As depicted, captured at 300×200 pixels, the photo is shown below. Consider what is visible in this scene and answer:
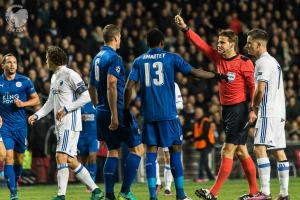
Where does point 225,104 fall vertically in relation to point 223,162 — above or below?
above

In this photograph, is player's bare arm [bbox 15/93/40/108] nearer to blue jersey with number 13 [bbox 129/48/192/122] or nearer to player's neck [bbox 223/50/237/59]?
blue jersey with number 13 [bbox 129/48/192/122]

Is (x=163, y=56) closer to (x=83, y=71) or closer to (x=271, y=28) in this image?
(x=83, y=71)

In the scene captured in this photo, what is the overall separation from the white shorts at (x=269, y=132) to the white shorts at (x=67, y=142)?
100 inches

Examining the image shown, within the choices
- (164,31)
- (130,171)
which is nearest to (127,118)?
(130,171)

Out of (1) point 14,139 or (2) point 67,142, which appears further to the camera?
(1) point 14,139

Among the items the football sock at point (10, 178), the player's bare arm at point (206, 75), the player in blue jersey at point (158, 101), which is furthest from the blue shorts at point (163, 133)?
the football sock at point (10, 178)

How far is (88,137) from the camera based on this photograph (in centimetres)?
1762

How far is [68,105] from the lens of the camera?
43.3 ft

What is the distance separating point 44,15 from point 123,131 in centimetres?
1279

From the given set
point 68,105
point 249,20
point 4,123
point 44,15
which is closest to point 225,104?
point 68,105

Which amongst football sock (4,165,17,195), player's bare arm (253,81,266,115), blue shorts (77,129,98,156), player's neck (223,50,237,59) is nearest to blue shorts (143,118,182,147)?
player's bare arm (253,81,266,115)

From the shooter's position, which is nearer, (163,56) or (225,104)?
(163,56)

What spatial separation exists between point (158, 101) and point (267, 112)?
157 cm

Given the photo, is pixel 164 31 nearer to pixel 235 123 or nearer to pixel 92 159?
pixel 92 159
